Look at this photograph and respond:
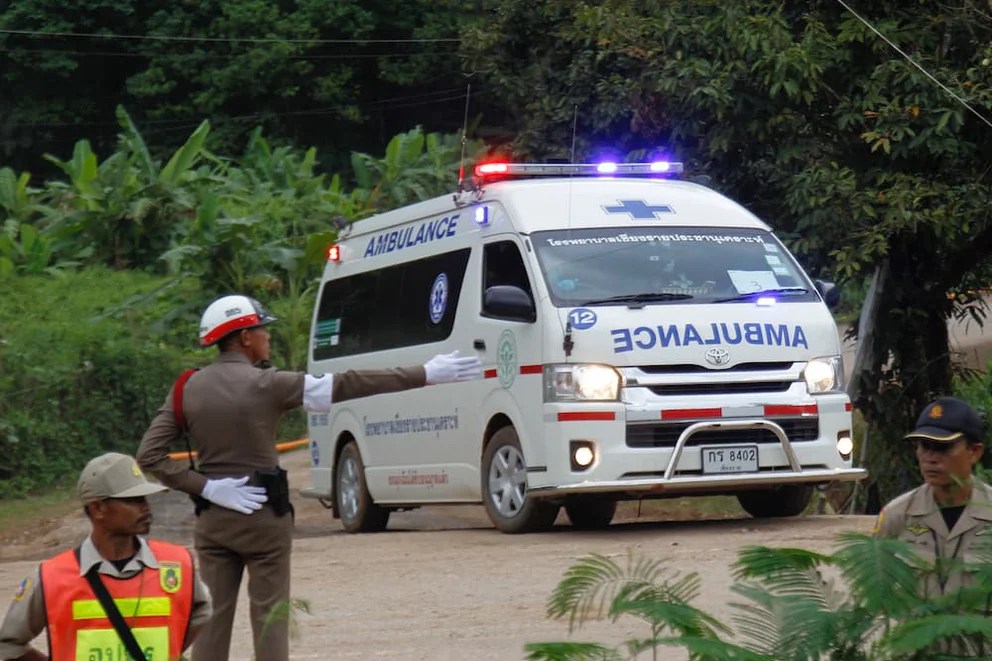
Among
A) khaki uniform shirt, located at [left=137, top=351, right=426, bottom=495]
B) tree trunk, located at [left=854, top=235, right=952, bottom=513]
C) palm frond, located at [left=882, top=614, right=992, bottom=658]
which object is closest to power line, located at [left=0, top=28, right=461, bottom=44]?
tree trunk, located at [left=854, top=235, right=952, bottom=513]

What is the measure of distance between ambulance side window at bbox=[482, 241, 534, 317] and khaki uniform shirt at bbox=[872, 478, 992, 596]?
22.3 feet

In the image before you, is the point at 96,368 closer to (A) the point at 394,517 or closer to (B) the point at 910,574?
(A) the point at 394,517

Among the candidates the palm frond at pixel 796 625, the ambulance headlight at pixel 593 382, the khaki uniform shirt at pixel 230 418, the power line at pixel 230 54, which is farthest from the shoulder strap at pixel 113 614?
the power line at pixel 230 54

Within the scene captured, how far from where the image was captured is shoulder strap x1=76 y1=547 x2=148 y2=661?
4535mm

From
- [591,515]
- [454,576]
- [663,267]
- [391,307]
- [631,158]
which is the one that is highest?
[631,158]

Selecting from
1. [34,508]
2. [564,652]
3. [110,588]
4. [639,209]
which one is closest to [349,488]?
[639,209]

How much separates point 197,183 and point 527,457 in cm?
1542

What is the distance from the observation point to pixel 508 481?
39.0ft

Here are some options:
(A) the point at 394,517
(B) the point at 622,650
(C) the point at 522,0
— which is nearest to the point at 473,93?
(C) the point at 522,0

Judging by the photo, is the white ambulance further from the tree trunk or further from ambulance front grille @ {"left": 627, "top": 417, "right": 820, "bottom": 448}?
the tree trunk

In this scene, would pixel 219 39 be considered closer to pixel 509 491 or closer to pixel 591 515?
pixel 591 515

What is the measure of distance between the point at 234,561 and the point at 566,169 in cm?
688

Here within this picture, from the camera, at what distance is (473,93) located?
39938 millimetres

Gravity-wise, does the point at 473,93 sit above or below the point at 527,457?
above
